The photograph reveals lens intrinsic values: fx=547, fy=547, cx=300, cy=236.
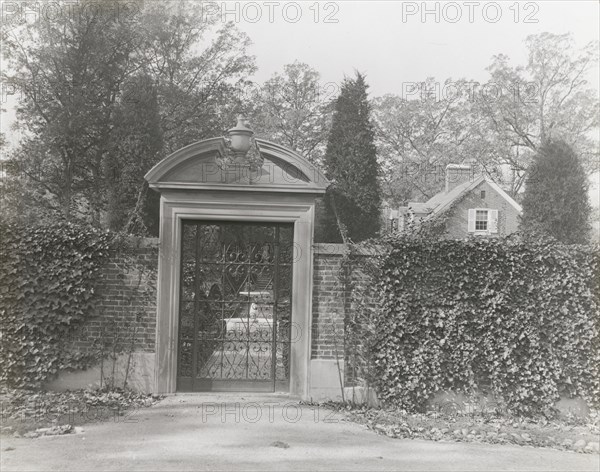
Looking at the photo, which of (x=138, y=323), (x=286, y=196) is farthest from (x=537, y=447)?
(x=138, y=323)

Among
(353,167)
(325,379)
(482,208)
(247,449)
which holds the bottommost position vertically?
(247,449)

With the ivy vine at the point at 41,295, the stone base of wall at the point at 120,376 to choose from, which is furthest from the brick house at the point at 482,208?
the ivy vine at the point at 41,295

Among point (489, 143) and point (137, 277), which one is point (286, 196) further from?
point (489, 143)

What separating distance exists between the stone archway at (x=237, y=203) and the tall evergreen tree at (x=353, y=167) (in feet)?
33.9

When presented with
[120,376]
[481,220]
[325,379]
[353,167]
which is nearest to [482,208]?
[481,220]

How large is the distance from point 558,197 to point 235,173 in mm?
15316

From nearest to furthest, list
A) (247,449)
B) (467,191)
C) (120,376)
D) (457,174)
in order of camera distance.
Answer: (247,449)
(120,376)
(467,191)
(457,174)

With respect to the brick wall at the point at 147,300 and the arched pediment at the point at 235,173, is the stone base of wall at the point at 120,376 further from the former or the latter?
the arched pediment at the point at 235,173

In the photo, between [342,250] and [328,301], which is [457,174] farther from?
[328,301]

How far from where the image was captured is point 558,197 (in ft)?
63.0

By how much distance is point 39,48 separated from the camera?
20406mm

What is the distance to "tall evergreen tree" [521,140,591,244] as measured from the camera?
1900 centimetres

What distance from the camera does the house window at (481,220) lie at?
30375 mm

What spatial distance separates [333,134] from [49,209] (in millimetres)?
11345
